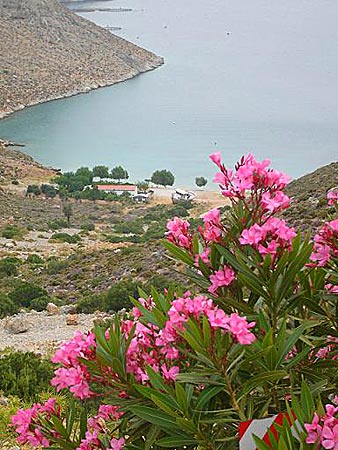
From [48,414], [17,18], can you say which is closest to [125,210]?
[48,414]

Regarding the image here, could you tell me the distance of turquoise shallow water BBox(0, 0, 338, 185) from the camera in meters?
45.5

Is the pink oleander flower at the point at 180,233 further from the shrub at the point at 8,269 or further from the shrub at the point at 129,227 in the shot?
the shrub at the point at 129,227

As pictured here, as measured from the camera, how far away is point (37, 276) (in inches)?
627

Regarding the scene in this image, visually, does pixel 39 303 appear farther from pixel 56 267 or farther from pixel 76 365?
pixel 76 365

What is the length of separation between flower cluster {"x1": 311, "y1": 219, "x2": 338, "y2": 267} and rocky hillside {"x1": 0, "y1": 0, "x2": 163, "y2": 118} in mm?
60270

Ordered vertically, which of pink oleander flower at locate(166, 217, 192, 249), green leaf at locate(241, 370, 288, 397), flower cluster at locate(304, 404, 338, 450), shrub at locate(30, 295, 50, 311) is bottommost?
shrub at locate(30, 295, 50, 311)

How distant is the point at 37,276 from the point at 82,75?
6015cm

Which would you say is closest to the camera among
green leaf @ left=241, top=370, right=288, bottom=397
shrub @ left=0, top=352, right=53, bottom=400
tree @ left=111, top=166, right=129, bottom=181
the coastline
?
green leaf @ left=241, top=370, right=288, bottom=397

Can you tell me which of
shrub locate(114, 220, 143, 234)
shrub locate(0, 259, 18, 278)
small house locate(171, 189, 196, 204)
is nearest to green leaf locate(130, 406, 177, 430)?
shrub locate(0, 259, 18, 278)

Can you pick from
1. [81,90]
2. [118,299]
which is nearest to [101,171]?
[81,90]

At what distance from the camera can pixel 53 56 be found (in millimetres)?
75250

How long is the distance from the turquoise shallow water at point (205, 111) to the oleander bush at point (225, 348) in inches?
1438

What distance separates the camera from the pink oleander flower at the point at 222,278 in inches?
61.0

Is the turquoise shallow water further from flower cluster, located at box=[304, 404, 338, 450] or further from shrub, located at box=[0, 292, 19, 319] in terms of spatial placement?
flower cluster, located at box=[304, 404, 338, 450]
